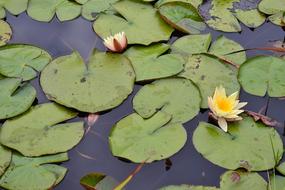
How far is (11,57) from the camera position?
2383mm

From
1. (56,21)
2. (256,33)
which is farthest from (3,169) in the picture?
(256,33)

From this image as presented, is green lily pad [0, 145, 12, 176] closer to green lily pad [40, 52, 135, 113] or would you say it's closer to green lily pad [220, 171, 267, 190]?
green lily pad [40, 52, 135, 113]

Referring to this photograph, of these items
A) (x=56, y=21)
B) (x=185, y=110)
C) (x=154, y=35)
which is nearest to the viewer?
(x=185, y=110)

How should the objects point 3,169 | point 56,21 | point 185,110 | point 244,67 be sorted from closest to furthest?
point 3,169
point 185,110
point 244,67
point 56,21

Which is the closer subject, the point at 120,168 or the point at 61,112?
the point at 120,168

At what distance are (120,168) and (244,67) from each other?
0.87m

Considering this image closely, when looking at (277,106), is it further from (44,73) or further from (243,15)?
(44,73)

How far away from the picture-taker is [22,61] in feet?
7.77

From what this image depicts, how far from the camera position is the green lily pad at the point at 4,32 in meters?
2.49

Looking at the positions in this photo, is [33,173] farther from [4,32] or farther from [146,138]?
[4,32]

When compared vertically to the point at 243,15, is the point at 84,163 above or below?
below

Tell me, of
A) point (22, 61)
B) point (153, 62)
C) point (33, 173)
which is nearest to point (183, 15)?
point (153, 62)

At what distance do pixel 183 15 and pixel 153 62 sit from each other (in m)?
0.44

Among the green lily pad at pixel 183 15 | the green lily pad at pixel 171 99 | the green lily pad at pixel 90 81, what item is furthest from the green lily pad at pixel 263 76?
the green lily pad at pixel 90 81
